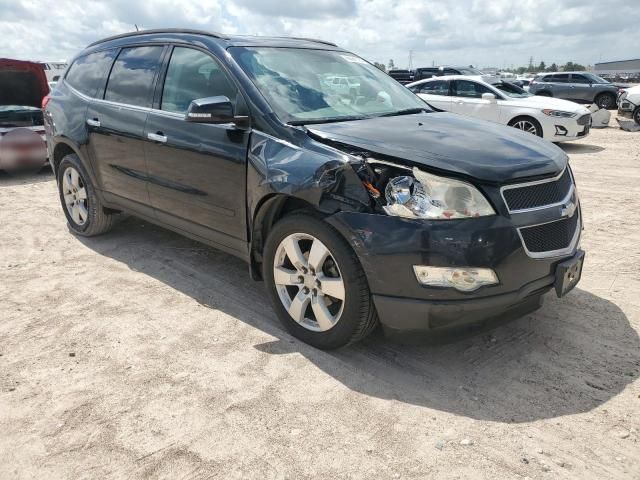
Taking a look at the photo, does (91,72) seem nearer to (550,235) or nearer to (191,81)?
(191,81)

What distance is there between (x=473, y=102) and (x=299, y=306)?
9.76 metres

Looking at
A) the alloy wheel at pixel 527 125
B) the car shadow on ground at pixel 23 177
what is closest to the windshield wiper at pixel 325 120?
the car shadow on ground at pixel 23 177

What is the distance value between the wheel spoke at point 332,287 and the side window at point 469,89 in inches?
392

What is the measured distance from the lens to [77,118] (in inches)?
202

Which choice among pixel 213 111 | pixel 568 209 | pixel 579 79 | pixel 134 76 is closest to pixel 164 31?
pixel 134 76

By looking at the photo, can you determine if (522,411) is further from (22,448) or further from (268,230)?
(22,448)

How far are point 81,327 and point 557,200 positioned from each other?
3.08 meters

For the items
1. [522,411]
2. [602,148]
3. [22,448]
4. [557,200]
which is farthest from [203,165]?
[602,148]

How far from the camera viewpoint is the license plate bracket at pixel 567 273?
9.75ft

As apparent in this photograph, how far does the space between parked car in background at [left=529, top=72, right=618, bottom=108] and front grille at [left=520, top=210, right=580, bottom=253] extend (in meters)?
18.6

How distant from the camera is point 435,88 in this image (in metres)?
12.5

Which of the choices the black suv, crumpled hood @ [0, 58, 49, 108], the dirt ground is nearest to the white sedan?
crumpled hood @ [0, 58, 49, 108]

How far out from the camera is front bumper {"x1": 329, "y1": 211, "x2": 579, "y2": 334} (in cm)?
273

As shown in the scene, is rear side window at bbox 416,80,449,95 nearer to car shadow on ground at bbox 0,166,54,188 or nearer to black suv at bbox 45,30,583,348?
car shadow on ground at bbox 0,166,54,188
